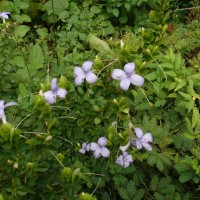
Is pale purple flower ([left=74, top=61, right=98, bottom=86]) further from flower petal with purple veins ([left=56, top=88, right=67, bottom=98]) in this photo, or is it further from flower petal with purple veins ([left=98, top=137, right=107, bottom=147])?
flower petal with purple veins ([left=98, top=137, right=107, bottom=147])

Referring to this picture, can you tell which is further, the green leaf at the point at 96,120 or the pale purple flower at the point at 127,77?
the green leaf at the point at 96,120

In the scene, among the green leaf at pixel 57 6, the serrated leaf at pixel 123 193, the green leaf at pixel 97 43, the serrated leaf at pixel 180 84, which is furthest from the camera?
the green leaf at pixel 57 6

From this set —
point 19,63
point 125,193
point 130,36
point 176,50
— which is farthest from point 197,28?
point 125,193

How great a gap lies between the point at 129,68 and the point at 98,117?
14.7 inches

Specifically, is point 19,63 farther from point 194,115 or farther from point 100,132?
point 194,115

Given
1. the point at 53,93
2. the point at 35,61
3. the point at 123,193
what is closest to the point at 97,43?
the point at 35,61

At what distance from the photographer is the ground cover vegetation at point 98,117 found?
155 centimetres

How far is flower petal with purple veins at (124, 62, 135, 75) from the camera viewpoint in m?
1.53

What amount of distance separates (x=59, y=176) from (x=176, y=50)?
1.63 metres

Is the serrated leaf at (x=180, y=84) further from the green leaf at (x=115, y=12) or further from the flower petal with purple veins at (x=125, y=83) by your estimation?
the green leaf at (x=115, y=12)

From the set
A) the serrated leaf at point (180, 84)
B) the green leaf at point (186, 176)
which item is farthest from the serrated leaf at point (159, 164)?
the serrated leaf at point (180, 84)

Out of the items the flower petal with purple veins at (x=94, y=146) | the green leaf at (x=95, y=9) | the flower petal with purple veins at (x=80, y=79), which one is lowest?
the green leaf at (x=95, y=9)

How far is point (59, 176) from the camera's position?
175cm

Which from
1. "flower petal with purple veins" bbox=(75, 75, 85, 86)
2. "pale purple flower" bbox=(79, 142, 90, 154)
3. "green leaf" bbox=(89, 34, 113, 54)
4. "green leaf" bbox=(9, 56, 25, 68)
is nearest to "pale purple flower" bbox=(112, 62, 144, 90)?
"flower petal with purple veins" bbox=(75, 75, 85, 86)
